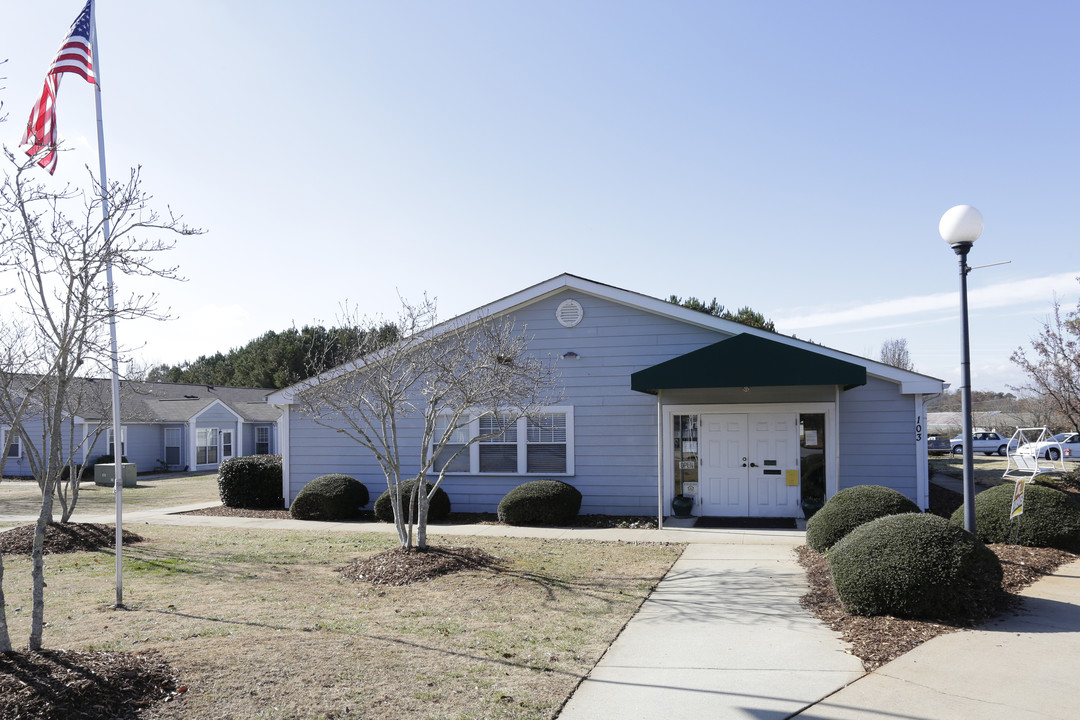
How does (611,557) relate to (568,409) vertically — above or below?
below

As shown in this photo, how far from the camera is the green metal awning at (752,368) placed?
12.5 m

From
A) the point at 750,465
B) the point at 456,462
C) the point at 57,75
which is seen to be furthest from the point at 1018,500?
the point at 57,75

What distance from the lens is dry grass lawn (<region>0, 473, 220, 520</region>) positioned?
62.7 ft

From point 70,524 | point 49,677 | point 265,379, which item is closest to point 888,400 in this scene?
point 49,677

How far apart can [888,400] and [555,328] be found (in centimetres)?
641

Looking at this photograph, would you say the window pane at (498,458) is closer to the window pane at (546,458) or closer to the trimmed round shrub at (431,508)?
the window pane at (546,458)

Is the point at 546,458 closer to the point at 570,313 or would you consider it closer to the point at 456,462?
the point at 456,462

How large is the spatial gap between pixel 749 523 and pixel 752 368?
306cm

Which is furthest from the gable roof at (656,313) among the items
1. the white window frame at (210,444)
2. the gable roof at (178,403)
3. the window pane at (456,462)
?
the white window frame at (210,444)

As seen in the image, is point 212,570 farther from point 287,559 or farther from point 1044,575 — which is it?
point 1044,575

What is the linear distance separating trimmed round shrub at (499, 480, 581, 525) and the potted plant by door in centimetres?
195

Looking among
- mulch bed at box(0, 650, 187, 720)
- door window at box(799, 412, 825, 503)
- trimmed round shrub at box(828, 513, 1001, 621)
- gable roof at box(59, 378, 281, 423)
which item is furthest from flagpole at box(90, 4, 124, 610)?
gable roof at box(59, 378, 281, 423)

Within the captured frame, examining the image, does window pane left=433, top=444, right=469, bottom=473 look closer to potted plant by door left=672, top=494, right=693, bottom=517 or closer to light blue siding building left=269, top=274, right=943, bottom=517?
light blue siding building left=269, top=274, right=943, bottom=517

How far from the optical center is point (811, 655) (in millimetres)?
6000
